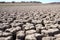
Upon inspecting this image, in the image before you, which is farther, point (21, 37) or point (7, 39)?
point (21, 37)

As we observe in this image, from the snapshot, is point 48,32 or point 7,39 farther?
point 48,32

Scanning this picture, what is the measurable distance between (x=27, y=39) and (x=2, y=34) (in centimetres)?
44

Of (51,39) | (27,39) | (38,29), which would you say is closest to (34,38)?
(27,39)

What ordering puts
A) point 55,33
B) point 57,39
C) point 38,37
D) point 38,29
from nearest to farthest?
point 57,39 → point 38,37 → point 55,33 → point 38,29

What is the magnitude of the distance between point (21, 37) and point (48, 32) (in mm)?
431

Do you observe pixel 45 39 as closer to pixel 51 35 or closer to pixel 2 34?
pixel 51 35

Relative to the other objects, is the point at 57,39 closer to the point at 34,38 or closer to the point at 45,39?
the point at 45,39

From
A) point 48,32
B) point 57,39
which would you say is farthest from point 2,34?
point 57,39

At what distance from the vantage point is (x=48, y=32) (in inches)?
77.7

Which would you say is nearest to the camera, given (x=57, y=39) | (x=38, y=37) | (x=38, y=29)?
(x=57, y=39)

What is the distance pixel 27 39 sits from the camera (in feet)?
5.82

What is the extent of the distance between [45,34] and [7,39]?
61cm

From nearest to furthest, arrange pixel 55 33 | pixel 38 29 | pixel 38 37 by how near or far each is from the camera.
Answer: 1. pixel 38 37
2. pixel 55 33
3. pixel 38 29

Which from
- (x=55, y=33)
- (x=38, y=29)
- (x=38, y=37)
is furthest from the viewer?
(x=38, y=29)
